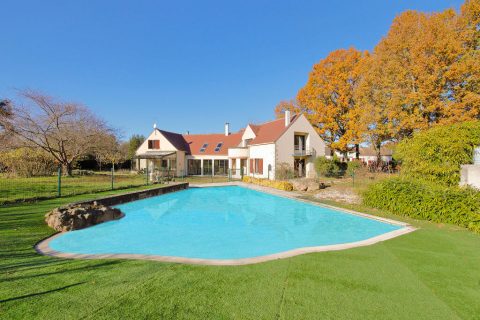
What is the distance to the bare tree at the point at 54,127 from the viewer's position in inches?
962

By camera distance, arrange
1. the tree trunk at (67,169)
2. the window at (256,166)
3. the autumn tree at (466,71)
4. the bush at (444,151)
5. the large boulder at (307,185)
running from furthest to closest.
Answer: the window at (256,166) → the tree trunk at (67,169) → the large boulder at (307,185) → the autumn tree at (466,71) → the bush at (444,151)

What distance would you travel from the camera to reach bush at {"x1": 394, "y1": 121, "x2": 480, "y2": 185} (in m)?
10.3

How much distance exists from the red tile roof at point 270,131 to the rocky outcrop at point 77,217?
58.2 ft

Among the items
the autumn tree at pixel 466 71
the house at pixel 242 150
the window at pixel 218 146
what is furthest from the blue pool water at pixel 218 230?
the window at pixel 218 146

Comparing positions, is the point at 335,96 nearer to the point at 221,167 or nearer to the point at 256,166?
the point at 256,166

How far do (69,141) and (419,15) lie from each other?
123 ft

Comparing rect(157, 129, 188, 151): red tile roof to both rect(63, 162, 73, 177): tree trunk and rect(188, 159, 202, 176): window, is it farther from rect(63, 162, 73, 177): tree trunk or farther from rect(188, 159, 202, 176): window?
rect(63, 162, 73, 177): tree trunk

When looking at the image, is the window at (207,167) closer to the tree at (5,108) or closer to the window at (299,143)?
the window at (299,143)

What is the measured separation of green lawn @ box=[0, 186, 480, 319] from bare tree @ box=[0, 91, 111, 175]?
25.5 metres

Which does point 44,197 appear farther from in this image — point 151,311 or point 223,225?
point 151,311

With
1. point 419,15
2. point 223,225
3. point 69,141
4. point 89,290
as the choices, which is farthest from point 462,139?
point 69,141

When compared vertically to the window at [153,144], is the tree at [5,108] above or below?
above

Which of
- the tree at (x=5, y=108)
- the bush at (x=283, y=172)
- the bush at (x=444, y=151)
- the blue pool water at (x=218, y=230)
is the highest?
the tree at (x=5, y=108)

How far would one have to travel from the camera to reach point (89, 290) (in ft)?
12.2
